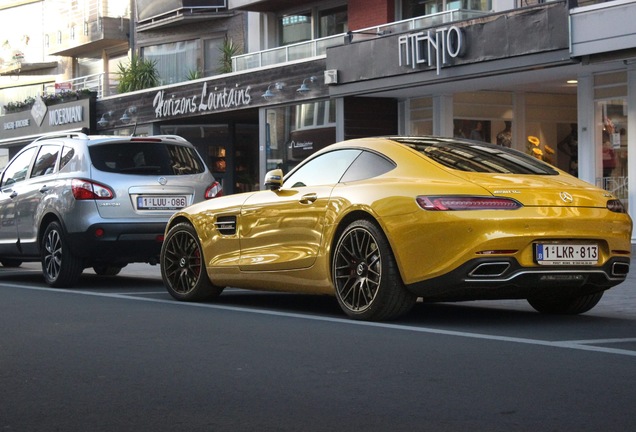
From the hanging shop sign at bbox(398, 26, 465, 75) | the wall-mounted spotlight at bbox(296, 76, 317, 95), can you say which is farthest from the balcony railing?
the wall-mounted spotlight at bbox(296, 76, 317, 95)

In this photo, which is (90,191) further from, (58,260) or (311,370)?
(311,370)

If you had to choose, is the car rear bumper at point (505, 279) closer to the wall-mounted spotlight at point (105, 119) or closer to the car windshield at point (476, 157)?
the car windshield at point (476, 157)

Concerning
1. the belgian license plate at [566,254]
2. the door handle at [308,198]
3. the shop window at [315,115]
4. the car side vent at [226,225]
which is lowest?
the belgian license plate at [566,254]

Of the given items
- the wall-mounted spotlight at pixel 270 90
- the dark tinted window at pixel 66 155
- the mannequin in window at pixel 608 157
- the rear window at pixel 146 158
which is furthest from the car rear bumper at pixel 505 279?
the wall-mounted spotlight at pixel 270 90

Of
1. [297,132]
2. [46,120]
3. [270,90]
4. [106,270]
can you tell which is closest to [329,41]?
[270,90]

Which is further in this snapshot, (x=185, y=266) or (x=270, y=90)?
(x=270, y=90)

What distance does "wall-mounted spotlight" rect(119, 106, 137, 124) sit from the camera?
1416 inches

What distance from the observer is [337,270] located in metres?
9.07

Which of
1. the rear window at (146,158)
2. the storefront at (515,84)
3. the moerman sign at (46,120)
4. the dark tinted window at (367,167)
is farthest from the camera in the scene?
the moerman sign at (46,120)

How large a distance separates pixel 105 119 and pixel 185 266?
1069 inches

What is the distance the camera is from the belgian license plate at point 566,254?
8.32 meters

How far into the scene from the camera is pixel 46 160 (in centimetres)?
1423

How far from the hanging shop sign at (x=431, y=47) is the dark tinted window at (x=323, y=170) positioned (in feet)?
42.0

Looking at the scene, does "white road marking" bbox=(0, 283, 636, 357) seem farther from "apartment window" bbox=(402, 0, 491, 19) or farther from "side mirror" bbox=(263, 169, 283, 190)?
"apartment window" bbox=(402, 0, 491, 19)
